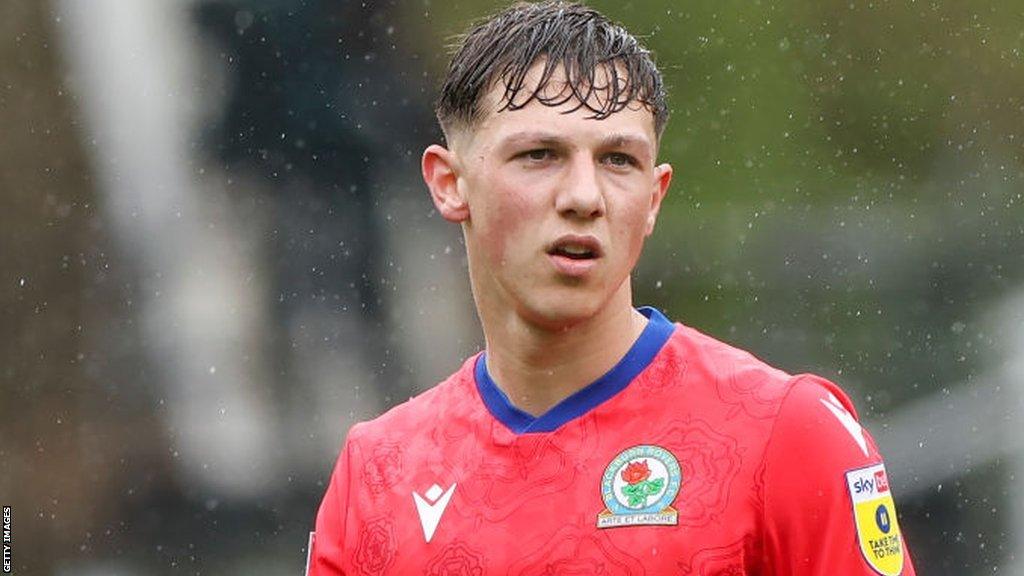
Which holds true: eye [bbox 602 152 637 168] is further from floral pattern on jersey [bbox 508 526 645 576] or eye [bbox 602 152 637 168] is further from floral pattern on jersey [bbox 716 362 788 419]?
floral pattern on jersey [bbox 508 526 645 576]

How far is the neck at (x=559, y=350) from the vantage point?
236cm

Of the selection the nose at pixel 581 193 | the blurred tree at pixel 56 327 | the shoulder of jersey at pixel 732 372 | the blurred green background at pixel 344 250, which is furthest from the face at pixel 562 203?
the blurred tree at pixel 56 327

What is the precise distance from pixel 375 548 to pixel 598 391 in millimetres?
354

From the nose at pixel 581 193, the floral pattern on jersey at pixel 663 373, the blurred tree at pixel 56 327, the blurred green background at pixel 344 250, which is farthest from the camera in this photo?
the blurred tree at pixel 56 327

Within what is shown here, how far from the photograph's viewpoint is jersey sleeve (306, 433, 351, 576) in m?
2.50

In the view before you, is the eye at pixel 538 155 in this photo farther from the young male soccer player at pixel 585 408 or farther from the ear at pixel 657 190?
the ear at pixel 657 190

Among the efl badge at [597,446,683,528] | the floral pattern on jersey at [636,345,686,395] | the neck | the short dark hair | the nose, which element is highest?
the short dark hair

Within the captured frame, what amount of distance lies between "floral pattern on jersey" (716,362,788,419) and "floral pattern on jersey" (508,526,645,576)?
214 millimetres

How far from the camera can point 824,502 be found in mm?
2121

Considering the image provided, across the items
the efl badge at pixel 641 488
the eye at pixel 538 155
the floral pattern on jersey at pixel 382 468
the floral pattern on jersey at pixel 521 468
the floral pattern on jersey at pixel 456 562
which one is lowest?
the floral pattern on jersey at pixel 456 562

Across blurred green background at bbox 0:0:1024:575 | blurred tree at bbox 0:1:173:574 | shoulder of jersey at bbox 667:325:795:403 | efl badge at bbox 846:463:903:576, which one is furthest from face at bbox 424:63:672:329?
blurred tree at bbox 0:1:173:574

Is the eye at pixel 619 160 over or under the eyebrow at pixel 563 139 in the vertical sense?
under

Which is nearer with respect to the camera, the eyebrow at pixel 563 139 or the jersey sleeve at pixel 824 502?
the jersey sleeve at pixel 824 502

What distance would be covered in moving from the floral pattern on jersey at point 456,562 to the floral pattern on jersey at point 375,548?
0.25ft
